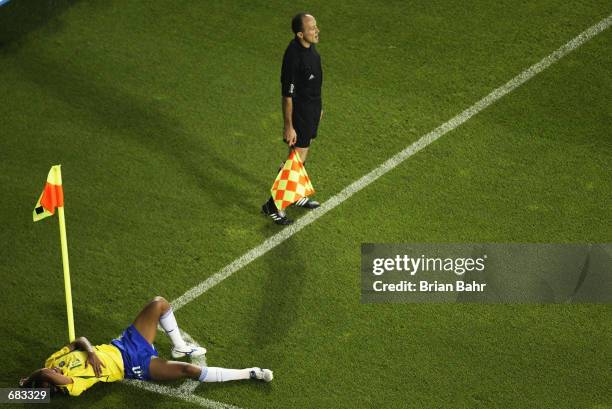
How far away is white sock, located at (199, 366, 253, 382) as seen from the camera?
9.90m

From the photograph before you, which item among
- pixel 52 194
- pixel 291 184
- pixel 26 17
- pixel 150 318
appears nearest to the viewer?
pixel 52 194

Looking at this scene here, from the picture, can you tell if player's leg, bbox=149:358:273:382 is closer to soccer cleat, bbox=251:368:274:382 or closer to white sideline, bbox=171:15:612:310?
soccer cleat, bbox=251:368:274:382

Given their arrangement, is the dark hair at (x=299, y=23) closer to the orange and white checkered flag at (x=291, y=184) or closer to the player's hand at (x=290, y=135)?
the player's hand at (x=290, y=135)

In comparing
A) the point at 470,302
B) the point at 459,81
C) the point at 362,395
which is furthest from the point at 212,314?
the point at 459,81

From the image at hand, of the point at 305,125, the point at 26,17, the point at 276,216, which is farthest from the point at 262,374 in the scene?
the point at 26,17

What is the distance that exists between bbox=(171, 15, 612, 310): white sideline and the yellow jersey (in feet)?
3.21

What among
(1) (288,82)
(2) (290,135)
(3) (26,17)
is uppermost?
(3) (26,17)

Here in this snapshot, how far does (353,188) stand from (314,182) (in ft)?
1.31

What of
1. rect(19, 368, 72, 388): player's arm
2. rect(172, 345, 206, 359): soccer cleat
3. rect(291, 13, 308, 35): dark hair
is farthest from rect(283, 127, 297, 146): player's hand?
rect(19, 368, 72, 388): player's arm

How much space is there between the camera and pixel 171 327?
396 inches

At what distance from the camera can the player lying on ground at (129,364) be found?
9.67 metres

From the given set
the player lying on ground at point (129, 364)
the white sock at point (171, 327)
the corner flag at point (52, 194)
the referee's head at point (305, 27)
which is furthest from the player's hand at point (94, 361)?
the referee's head at point (305, 27)

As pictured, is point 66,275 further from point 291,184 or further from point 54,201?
point 291,184

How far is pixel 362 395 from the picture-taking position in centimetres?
988
